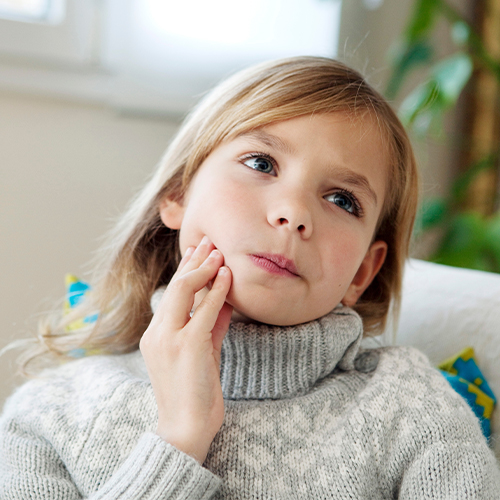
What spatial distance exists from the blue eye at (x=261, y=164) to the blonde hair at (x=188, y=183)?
50 mm

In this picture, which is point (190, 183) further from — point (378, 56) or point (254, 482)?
point (378, 56)

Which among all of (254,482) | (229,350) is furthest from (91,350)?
(254,482)

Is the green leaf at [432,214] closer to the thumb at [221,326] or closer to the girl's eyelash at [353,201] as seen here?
the girl's eyelash at [353,201]

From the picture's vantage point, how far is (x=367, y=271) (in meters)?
0.95

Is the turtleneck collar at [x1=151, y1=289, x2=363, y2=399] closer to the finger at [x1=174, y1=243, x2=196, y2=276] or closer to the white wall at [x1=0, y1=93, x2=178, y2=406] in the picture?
the finger at [x1=174, y1=243, x2=196, y2=276]

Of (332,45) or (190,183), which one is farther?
(332,45)

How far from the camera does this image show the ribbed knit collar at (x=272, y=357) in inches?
30.6

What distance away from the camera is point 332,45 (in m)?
1.80

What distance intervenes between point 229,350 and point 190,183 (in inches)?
10.5

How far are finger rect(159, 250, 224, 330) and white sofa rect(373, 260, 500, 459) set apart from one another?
44 centimetres

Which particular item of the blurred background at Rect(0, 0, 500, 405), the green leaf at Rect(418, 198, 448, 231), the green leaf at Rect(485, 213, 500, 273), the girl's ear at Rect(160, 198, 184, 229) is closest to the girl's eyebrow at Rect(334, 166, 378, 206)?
the girl's ear at Rect(160, 198, 184, 229)

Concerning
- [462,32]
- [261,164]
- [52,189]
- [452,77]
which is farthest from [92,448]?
[462,32]

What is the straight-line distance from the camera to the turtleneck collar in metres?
0.78

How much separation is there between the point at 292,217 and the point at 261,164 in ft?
0.38
